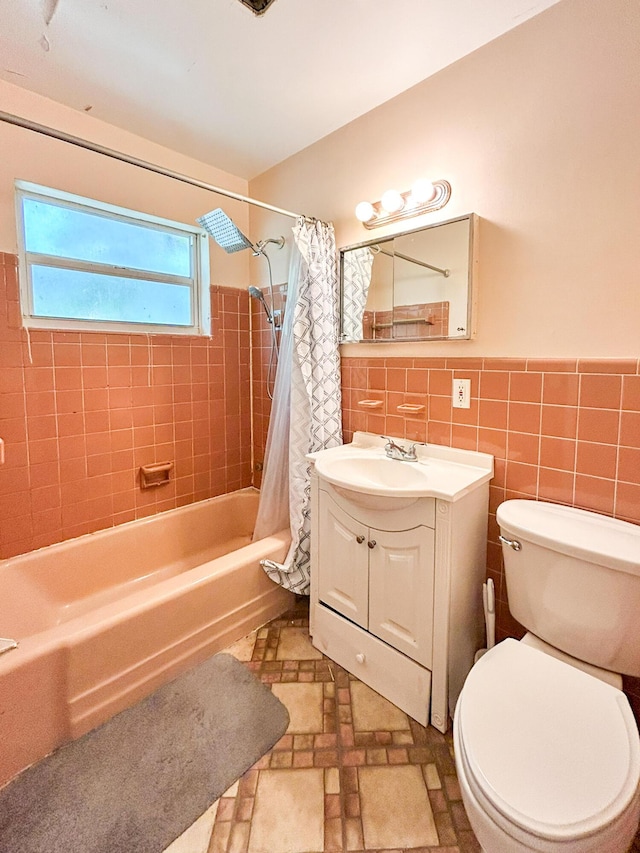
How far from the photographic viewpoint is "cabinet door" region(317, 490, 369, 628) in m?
1.54

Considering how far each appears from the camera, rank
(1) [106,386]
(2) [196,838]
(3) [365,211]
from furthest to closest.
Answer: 1. (1) [106,386]
2. (3) [365,211]
3. (2) [196,838]

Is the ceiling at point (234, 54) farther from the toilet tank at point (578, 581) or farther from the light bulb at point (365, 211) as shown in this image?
the toilet tank at point (578, 581)

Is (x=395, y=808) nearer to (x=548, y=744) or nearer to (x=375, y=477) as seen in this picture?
(x=548, y=744)

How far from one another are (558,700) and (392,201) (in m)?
1.78

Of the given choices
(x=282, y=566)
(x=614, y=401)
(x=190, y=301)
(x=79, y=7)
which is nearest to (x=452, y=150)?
(x=614, y=401)

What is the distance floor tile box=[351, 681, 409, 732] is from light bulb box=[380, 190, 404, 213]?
6.47 feet

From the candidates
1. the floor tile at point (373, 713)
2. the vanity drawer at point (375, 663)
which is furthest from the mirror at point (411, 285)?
the floor tile at point (373, 713)

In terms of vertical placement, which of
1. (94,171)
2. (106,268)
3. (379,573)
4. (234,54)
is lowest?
(379,573)

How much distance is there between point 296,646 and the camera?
5.82ft

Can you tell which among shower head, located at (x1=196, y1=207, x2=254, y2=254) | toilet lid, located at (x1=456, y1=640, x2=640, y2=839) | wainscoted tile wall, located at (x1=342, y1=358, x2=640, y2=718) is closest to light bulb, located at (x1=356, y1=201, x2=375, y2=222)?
shower head, located at (x1=196, y1=207, x2=254, y2=254)

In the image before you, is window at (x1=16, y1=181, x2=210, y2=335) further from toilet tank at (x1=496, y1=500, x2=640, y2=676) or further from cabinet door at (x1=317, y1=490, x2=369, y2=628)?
toilet tank at (x1=496, y1=500, x2=640, y2=676)

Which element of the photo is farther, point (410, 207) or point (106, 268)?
point (106, 268)

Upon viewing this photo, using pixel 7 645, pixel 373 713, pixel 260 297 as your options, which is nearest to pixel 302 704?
pixel 373 713

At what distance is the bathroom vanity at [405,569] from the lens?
4.30 feet
